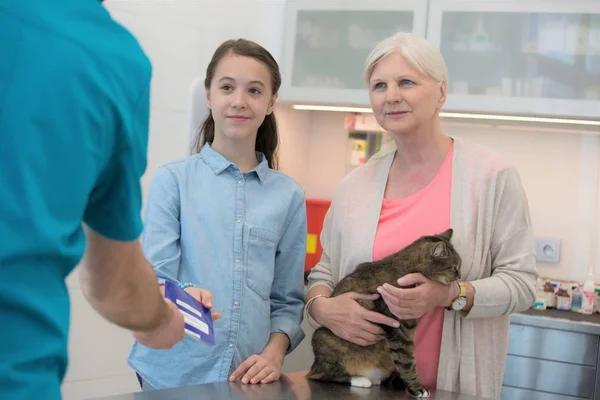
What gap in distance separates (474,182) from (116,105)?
47.4 inches

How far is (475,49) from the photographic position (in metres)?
3.21

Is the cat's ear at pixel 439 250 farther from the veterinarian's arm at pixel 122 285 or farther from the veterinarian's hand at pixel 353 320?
the veterinarian's arm at pixel 122 285

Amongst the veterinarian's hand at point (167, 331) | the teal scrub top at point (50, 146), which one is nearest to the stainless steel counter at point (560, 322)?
the veterinarian's hand at point (167, 331)

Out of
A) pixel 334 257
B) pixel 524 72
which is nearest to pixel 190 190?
pixel 334 257

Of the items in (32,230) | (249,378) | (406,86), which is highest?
(406,86)

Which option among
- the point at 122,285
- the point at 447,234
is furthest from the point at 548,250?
the point at 122,285

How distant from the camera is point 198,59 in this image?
308 centimetres

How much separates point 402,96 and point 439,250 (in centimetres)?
39

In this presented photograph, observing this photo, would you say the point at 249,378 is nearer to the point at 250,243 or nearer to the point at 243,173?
the point at 250,243

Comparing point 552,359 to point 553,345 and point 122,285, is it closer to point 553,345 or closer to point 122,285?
point 553,345

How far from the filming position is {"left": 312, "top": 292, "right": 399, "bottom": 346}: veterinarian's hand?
1694 mm

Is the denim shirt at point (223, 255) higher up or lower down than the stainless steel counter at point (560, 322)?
higher up

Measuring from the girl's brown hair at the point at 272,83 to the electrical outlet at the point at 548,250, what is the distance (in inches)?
69.9

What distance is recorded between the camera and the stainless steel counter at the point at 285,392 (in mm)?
1433
